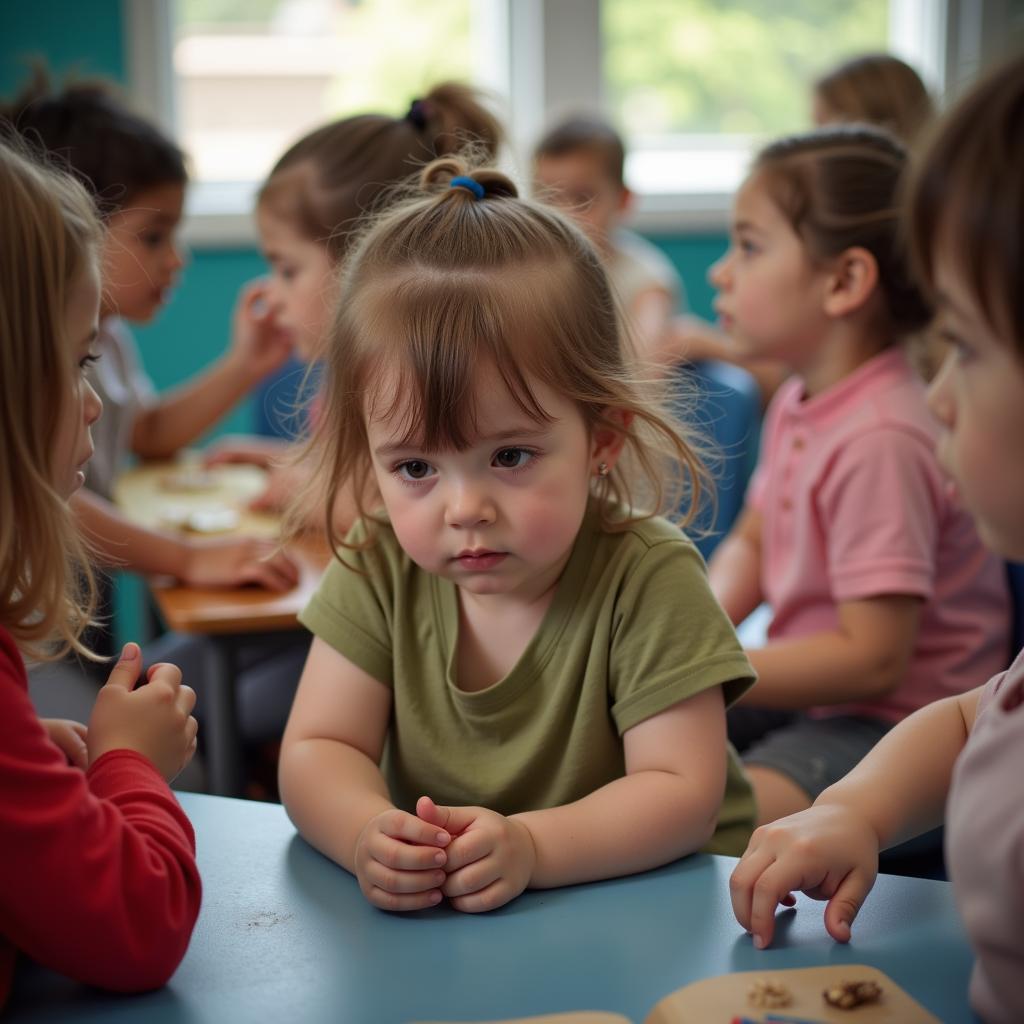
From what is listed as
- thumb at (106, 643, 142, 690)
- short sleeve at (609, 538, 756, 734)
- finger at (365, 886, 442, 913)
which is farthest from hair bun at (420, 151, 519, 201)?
finger at (365, 886, 442, 913)

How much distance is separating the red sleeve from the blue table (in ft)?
0.11

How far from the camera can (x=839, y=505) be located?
1522 millimetres

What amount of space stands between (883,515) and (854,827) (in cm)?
71

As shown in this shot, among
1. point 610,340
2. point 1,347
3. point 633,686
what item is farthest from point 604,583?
point 1,347

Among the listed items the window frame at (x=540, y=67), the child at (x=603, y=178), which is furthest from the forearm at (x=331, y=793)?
the window frame at (x=540, y=67)

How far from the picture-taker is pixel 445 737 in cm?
106

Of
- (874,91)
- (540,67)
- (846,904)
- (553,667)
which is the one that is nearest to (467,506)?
(553,667)

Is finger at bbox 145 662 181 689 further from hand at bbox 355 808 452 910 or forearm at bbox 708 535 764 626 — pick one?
forearm at bbox 708 535 764 626

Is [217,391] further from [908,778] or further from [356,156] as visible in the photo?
[908,778]

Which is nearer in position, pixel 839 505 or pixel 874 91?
pixel 839 505

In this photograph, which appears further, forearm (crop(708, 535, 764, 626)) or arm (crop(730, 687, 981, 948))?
forearm (crop(708, 535, 764, 626))

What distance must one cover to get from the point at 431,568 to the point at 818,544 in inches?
28.5

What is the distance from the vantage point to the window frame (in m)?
3.31

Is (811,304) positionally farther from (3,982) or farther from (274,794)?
(3,982)
